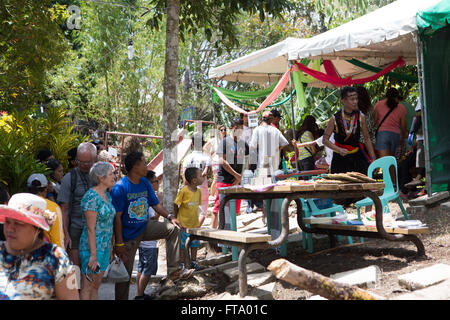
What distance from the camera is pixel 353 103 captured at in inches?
261

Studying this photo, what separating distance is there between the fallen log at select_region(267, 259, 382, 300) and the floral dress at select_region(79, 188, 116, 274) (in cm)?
208

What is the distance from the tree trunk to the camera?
262 inches

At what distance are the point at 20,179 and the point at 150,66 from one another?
48.9ft

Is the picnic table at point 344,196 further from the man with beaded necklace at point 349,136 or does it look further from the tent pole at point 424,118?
the tent pole at point 424,118

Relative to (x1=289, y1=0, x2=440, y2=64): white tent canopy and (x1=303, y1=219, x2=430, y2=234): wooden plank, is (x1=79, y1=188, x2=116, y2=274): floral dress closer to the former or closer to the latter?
(x1=303, y1=219, x2=430, y2=234): wooden plank

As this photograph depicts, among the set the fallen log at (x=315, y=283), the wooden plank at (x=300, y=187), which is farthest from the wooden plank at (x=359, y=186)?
the fallen log at (x=315, y=283)

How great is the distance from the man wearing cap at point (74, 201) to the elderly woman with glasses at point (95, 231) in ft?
0.58

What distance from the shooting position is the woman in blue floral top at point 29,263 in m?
2.91

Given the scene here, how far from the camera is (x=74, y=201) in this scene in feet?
16.3
